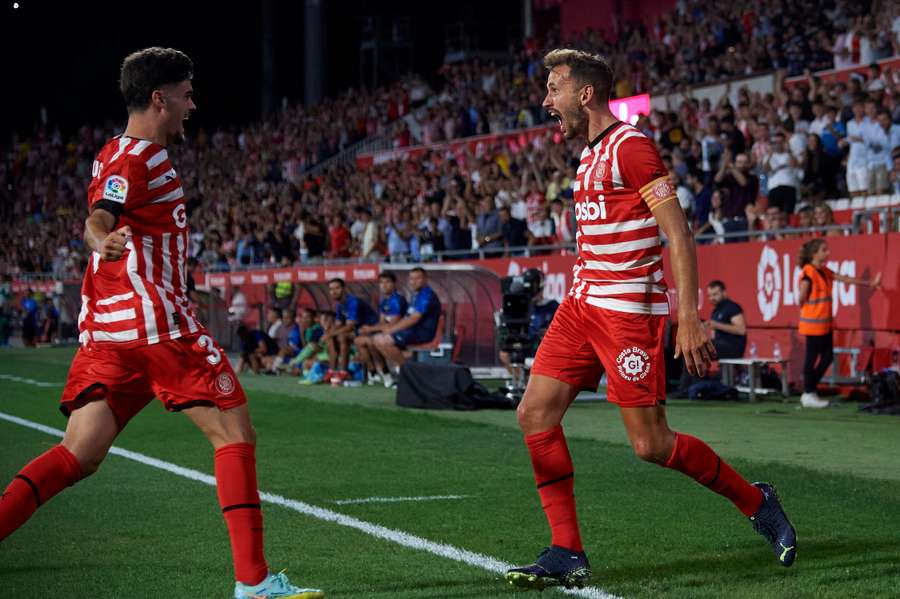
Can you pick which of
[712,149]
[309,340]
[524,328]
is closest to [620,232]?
[524,328]

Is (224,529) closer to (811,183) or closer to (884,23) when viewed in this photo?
(811,183)

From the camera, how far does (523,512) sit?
7.37 meters

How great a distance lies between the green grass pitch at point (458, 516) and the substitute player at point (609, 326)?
11.0 inches

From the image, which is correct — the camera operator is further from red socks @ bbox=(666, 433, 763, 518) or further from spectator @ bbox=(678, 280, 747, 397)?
red socks @ bbox=(666, 433, 763, 518)

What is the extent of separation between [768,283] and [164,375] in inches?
504

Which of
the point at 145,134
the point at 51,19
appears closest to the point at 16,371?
the point at 145,134

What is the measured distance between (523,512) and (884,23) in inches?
644

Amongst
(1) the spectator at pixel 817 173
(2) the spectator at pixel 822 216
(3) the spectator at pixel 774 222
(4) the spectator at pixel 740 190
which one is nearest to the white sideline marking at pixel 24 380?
(4) the spectator at pixel 740 190

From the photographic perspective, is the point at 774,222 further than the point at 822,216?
Yes

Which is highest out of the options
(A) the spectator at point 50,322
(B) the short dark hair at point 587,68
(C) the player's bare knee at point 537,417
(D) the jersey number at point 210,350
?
(B) the short dark hair at point 587,68

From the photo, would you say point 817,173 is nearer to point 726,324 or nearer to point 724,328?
point 726,324

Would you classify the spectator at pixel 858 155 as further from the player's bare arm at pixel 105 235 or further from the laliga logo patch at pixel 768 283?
the player's bare arm at pixel 105 235

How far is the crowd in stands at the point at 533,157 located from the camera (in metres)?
17.9

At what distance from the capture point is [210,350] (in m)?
5.03
